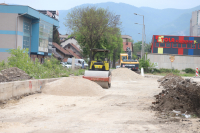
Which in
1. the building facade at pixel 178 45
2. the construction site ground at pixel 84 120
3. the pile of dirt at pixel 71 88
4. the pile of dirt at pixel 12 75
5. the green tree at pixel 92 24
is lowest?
the construction site ground at pixel 84 120

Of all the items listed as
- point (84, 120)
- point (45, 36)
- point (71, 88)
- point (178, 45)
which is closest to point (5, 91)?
point (71, 88)

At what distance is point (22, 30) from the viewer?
50.2 meters

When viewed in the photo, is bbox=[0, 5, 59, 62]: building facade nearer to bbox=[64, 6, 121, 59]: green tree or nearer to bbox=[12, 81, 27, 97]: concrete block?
bbox=[64, 6, 121, 59]: green tree

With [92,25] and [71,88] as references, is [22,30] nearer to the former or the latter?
[92,25]

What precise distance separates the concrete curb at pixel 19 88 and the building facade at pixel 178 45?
135 feet

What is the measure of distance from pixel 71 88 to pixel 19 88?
2838 millimetres

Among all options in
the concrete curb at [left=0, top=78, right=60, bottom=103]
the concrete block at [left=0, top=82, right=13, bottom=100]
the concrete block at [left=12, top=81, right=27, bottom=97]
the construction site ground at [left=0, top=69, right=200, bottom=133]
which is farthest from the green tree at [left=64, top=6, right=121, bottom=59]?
the construction site ground at [left=0, top=69, right=200, bottom=133]

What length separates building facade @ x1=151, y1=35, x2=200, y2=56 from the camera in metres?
51.0

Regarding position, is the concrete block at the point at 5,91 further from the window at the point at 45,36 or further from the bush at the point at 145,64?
the window at the point at 45,36

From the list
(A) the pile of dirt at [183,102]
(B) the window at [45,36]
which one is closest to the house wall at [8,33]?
(B) the window at [45,36]

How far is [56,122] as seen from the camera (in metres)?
6.68

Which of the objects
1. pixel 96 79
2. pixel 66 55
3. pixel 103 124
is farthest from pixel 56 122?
pixel 66 55

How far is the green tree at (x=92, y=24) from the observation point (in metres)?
41.5

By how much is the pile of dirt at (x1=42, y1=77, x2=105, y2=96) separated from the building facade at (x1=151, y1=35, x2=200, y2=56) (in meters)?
40.0
